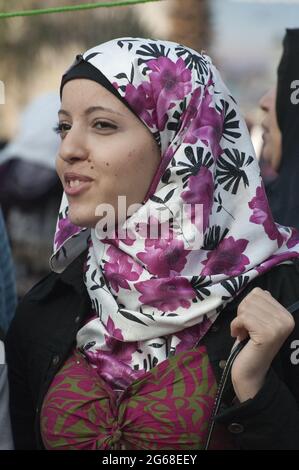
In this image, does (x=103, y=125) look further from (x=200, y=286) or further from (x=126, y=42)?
(x=200, y=286)

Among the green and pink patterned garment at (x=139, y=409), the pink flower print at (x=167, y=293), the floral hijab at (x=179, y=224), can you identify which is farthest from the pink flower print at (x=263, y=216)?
the green and pink patterned garment at (x=139, y=409)

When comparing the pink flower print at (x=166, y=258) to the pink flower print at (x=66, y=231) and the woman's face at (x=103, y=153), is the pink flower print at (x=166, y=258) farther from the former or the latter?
the pink flower print at (x=66, y=231)

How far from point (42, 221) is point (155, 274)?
2.41 meters

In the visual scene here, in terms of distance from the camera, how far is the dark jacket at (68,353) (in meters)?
1.80

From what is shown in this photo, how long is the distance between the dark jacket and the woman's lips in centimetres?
29

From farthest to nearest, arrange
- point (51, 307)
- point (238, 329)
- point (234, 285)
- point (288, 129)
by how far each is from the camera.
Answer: point (288, 129) < point (51, 307) < point (234, 285) < point (238, 329)

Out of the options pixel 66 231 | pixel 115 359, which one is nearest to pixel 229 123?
pixel 66 231

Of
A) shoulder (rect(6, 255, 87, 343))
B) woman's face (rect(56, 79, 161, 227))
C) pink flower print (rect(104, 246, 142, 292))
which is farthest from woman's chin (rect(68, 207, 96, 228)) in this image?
shoulder (rect(6, 255, 87, 343))

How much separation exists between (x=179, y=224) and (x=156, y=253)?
0.31 ft

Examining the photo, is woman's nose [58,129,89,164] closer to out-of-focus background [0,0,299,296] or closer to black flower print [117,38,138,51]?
black flower print [117,38,138,51]

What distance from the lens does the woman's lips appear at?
2027mm

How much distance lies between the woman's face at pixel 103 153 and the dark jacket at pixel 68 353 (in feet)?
0.95

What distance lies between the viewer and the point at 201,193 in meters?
2.01
